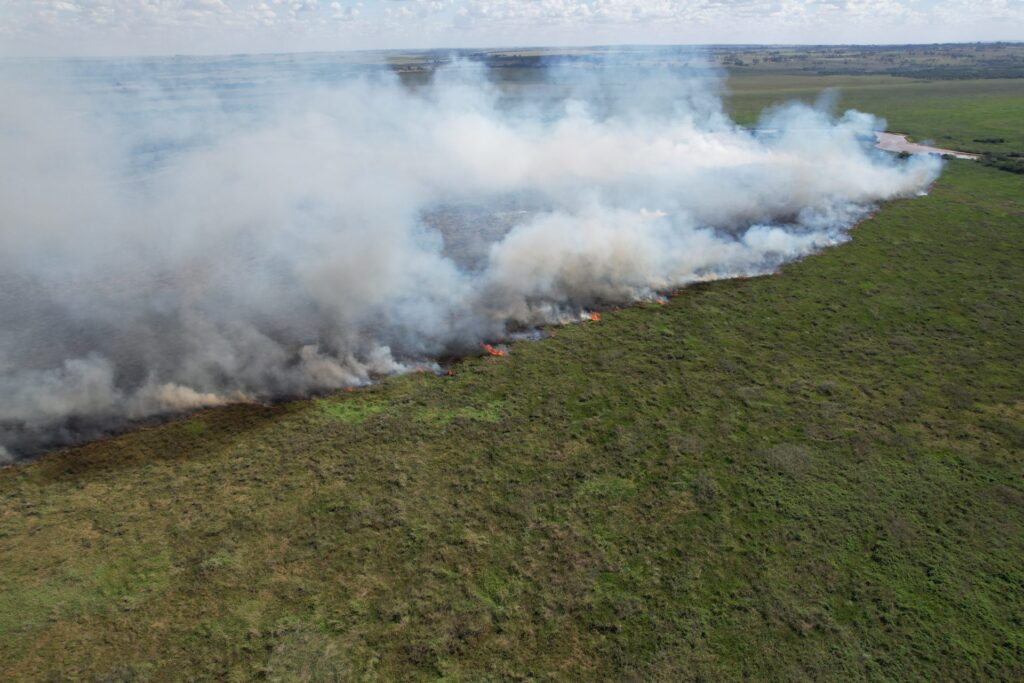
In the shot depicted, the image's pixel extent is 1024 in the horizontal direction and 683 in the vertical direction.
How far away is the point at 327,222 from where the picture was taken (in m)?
45.8

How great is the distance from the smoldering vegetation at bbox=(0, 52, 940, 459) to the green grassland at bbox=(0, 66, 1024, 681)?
396 cm

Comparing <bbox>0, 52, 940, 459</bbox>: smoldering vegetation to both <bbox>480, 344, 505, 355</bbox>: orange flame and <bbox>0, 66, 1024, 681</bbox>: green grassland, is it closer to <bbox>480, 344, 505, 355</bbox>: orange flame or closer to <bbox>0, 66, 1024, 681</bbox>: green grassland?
<bbox>480, 344, 505, 355</bbox>: orange flame

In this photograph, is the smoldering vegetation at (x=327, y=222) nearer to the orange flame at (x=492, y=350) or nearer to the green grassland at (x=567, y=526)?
the orange flame at (x=492, y=350)

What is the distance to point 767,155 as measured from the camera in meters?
73.4

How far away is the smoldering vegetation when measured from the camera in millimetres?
28672

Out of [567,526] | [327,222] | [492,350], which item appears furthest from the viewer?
[327,222]

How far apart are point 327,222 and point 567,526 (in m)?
33.8

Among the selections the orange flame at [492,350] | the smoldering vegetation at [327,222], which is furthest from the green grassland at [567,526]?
the smoldering vegetation at [327,222]

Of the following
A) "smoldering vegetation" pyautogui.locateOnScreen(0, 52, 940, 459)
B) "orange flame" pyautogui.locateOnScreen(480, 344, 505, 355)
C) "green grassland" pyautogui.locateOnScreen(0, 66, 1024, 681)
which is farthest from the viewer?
"orange flame" pyautogui.locateOnScreen(480, 344, 505, 355)

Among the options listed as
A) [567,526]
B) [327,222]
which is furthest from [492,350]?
[327,222]

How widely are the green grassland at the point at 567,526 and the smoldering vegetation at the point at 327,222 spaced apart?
3.96 metres

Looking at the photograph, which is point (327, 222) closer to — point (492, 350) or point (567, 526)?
point (492, 350)

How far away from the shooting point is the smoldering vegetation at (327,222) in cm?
2867

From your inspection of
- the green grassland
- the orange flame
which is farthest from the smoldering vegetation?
the green grassland
